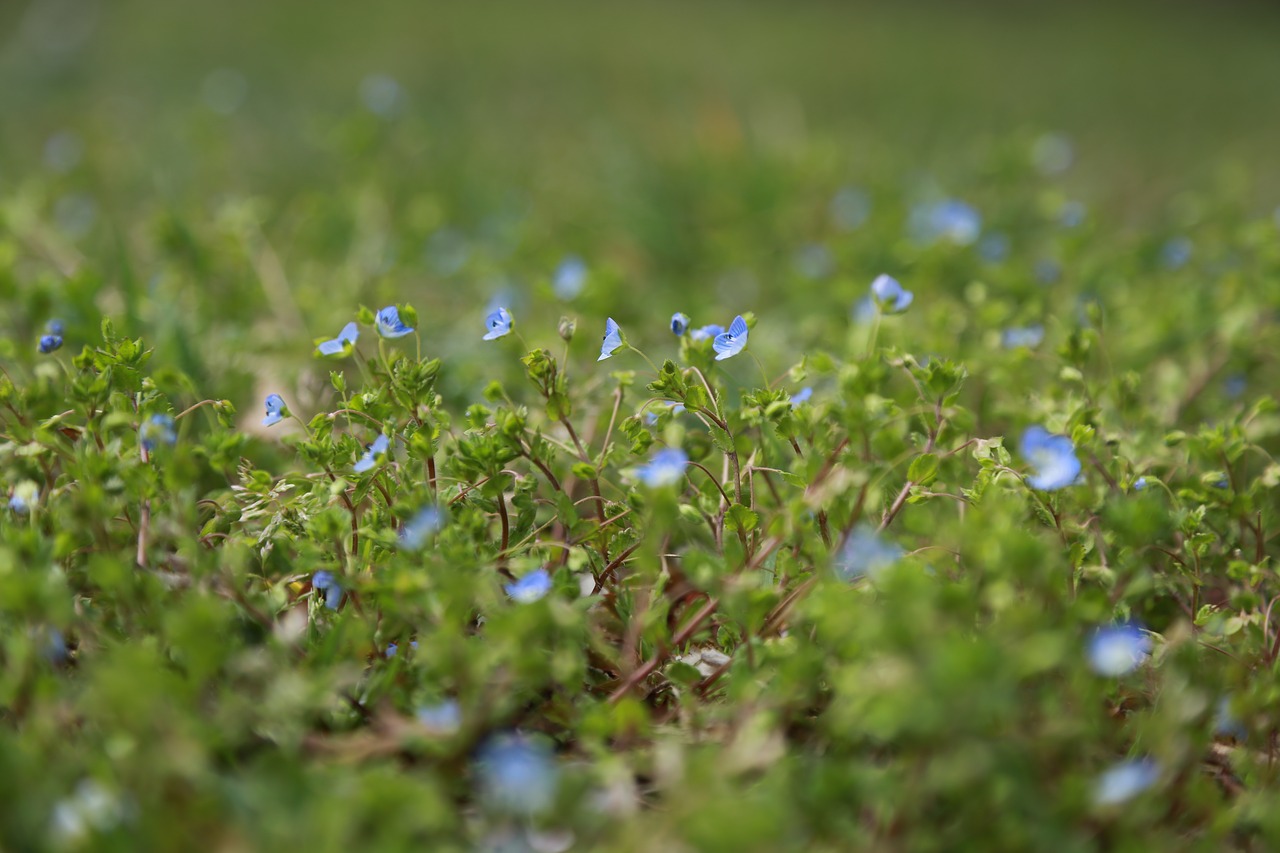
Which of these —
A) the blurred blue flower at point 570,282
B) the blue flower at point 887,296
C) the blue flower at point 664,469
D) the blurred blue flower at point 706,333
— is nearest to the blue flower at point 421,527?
the blue flower at point 664,469

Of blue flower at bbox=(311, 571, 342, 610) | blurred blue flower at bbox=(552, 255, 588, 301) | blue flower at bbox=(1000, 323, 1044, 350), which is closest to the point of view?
blue flower at bbox=(311, 571, 342, 610)

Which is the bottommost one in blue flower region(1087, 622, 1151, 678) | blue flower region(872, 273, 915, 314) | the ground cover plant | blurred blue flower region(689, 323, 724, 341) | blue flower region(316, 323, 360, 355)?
the ground cover plant

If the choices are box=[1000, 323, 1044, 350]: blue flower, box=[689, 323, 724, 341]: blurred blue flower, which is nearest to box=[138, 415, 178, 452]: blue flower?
box=[689, 323, 724, 341]: blurred blue flower

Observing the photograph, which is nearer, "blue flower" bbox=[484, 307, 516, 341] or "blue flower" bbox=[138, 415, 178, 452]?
"blue flower" bbox=[138, 415, 178, 452]

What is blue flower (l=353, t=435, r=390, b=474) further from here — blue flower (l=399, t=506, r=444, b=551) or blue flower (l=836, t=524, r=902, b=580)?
blue flower (l=836, t=524, r=902, b=580)

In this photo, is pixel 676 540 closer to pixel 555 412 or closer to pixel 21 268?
pixel 555 412

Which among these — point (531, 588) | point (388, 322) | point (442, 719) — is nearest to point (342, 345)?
point (388, 322)

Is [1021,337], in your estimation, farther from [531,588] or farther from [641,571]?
[531,588]

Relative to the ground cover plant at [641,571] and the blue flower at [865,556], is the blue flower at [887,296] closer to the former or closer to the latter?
the ground cover plant at [641,571]
